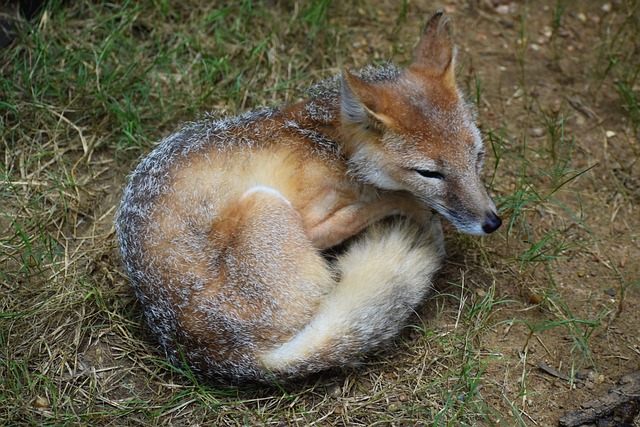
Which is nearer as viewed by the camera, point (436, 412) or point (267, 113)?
point (436, 412)

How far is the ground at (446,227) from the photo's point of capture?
156 inches

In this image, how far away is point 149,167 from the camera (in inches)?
172

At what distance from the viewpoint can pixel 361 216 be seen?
434 cm

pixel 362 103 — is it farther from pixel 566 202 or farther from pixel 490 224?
pixel 566 202

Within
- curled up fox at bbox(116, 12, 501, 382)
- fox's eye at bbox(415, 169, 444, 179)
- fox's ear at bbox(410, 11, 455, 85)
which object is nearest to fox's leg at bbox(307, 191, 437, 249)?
curled up fox at bbox(116, 12, 501, 382)

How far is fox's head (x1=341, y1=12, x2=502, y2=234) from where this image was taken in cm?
401

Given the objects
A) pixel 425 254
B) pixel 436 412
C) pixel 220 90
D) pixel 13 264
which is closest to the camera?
pixel 436 412

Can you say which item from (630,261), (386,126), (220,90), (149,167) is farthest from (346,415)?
(220,90)

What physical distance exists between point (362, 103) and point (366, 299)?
45.7 inches

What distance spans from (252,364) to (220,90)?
2682 millimetres

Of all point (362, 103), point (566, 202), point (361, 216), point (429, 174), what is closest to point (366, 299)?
point (361, 216)

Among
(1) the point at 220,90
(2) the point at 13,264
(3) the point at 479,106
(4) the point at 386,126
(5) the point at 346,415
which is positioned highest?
(4) the point at 386,126

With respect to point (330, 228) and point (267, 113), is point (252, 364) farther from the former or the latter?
point (267, 113)

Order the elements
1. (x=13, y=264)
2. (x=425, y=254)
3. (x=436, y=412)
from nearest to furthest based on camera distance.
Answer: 1. (x=436, y=412)
2. (x=425, y=254)
3. (x=13, y=264)
